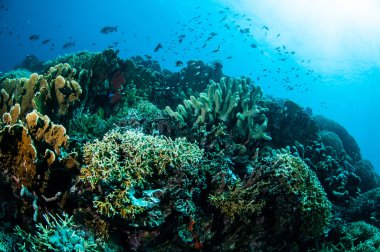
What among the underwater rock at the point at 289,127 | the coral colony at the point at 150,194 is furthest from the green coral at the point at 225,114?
the underwater rock at the point at 289,127

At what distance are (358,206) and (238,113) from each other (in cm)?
356

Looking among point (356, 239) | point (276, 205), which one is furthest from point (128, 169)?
point (356, 239)

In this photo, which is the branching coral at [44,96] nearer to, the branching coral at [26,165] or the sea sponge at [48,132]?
the sea sponge at [48,132]

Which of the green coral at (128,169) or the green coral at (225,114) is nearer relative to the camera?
the green coral at (128,169)

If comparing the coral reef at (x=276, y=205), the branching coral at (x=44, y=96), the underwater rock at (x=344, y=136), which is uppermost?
the underwater rock at (x=344, y=136)

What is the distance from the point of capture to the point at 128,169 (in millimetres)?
3191

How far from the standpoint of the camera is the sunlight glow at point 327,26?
51.1 m

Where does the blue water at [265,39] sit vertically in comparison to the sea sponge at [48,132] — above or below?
above

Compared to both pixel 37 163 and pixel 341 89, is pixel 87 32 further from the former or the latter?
pixel 37 163

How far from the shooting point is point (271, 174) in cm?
389

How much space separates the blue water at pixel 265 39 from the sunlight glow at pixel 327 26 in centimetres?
22

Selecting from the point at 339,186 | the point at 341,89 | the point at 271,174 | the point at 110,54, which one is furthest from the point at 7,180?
the point at 341,89

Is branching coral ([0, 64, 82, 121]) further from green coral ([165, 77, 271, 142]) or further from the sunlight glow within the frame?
the sunlight glow

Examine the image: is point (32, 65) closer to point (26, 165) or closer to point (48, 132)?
point (48, 132)
